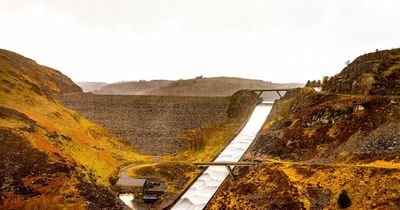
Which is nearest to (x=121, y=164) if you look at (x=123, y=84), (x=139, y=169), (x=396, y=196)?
(x=139, y=169)

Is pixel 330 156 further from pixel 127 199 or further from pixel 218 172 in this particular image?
pixel 127 199

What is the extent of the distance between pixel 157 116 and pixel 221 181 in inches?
852

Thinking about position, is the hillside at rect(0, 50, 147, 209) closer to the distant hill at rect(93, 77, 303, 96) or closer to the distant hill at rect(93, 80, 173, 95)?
the distant hill at rect(93, 77, 303, 96)

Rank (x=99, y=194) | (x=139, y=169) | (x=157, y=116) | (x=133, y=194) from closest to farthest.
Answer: (x=99, y=194) < (x=133, y=194) < (x=139, y=169) < (x=157, y=116)

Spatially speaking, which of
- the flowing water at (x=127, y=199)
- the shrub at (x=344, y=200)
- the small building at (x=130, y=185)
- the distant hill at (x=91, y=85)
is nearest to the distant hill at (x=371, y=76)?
the shrub at (x=344, y=200)

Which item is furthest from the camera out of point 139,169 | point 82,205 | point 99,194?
point 139,169

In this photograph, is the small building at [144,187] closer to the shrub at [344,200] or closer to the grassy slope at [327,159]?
the grassy slope at [327,159]

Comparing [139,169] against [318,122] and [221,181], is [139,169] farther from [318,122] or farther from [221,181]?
[318,122]

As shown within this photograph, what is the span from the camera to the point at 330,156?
27703 millimetres

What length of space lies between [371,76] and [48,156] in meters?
29.7

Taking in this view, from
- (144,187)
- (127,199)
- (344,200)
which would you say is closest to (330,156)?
(344,200)

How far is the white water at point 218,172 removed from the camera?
98.9ft

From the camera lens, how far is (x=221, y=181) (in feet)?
109

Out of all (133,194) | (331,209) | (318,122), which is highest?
(318,122)
